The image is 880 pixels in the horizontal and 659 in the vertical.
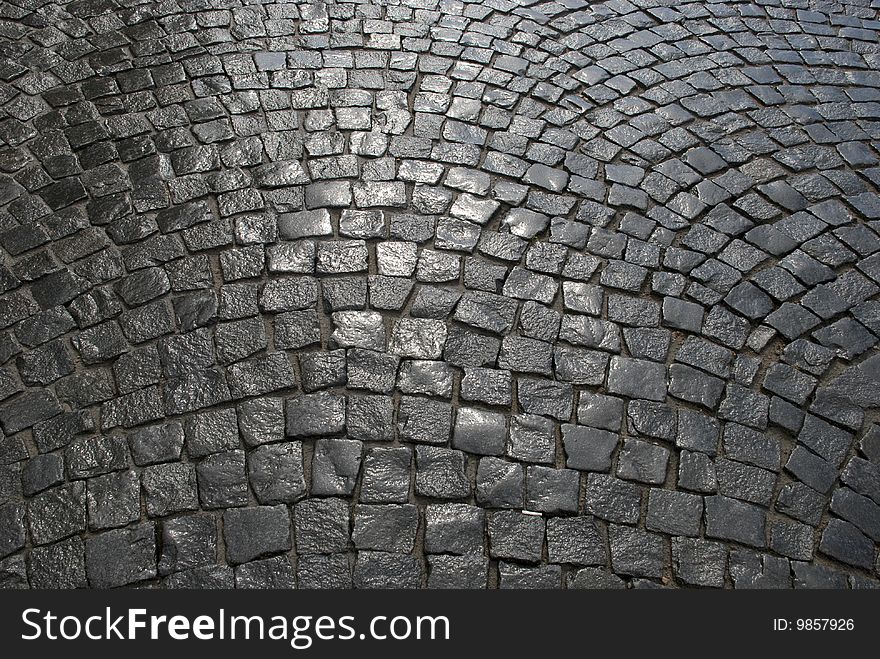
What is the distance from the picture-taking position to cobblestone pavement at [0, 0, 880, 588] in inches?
147

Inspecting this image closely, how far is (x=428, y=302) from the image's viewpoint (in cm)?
462

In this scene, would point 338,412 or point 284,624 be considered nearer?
point 284,624

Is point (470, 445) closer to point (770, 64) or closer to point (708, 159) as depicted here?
point (708, 159)

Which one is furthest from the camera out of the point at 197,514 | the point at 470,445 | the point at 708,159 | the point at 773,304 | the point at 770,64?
the point at 770,64

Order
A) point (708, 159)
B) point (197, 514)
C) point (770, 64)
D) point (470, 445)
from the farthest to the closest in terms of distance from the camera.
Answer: point (770, 64), point (708, 159), point (470, 445), point (197, 514)

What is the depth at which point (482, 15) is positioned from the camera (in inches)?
274

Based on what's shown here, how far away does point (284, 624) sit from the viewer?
11.1ft

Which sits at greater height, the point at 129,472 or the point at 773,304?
the point at 773,304

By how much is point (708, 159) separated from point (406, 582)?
12.4ft

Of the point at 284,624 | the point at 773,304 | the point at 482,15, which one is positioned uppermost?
the point at 482,15

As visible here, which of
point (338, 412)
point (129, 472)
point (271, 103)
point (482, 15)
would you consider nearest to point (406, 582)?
point (338, 412)

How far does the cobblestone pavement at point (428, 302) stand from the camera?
374cm

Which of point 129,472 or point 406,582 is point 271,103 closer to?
point 129,472

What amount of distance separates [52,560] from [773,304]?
13.4 feet
